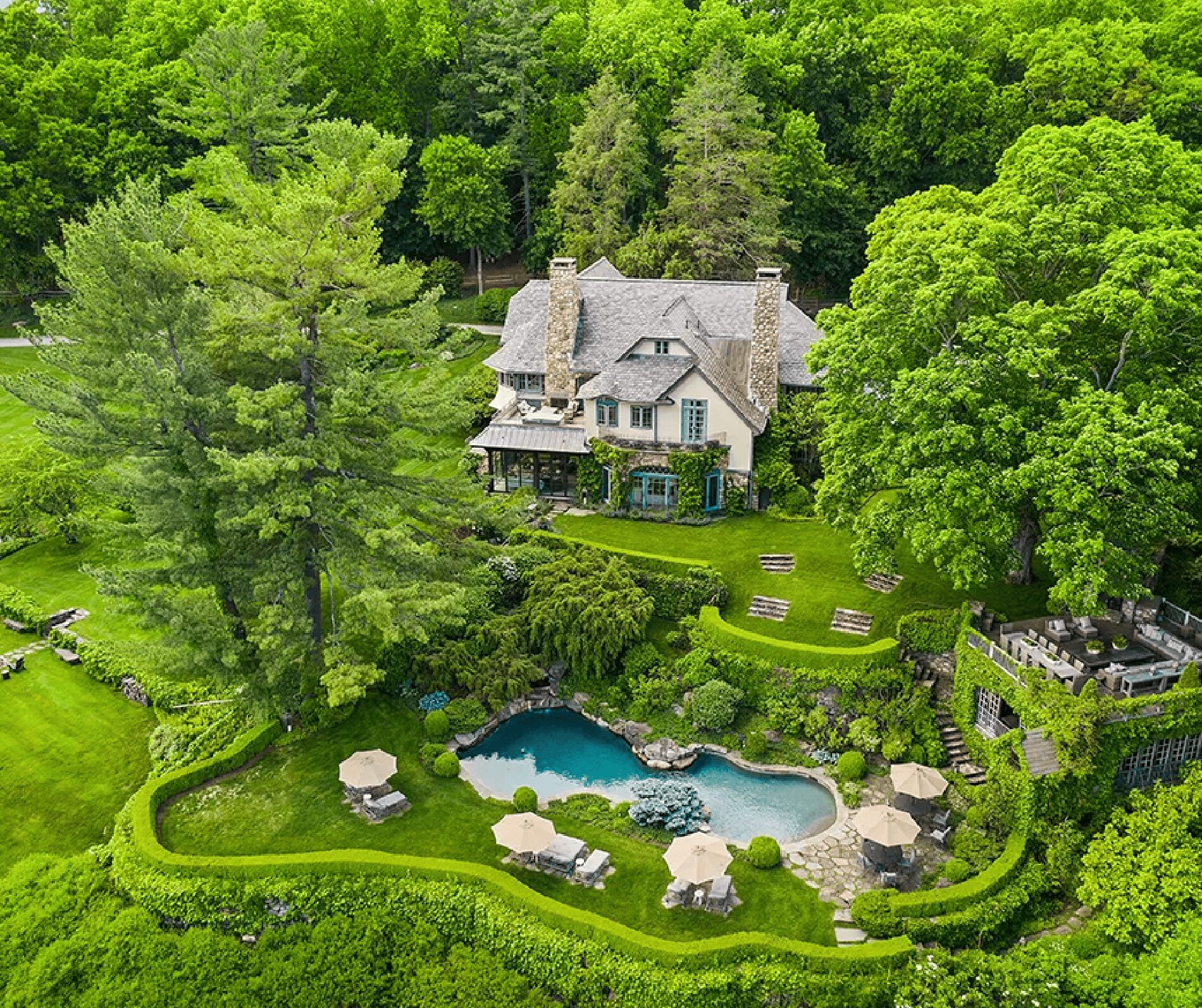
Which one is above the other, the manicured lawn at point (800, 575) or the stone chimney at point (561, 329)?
the stone chimney at point (561, 329)

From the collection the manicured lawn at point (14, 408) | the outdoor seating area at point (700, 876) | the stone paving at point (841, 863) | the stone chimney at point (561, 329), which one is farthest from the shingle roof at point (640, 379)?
the manicured lawn at point (14, 408)

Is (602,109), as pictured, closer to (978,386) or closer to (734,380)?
(734,380)

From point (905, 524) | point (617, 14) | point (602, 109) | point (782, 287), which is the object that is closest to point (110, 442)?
point (905, 524)

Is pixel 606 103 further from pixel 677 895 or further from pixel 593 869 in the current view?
pixel 677 895

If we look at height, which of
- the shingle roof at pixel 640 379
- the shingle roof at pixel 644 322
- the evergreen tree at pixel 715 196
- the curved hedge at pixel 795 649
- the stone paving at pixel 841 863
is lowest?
the stone paving at pixel 841 863

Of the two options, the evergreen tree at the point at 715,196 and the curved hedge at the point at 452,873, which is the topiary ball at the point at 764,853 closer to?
the curved hedge at the point at 452,873
